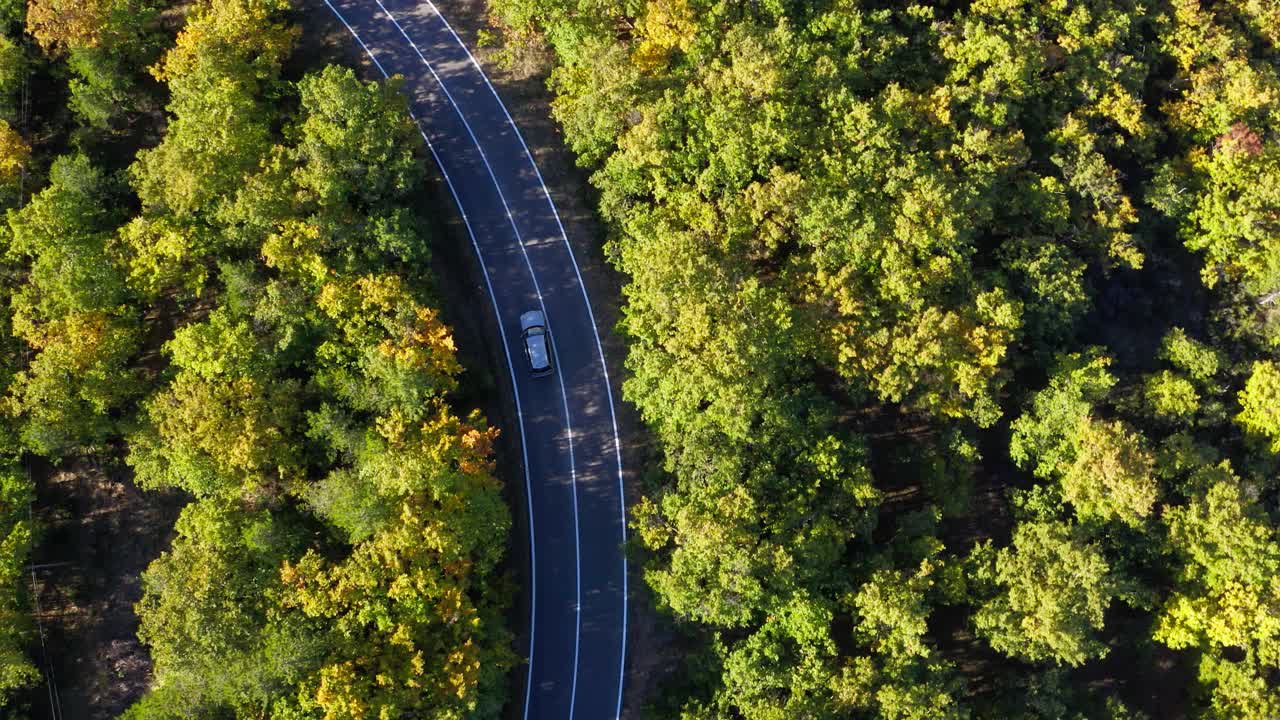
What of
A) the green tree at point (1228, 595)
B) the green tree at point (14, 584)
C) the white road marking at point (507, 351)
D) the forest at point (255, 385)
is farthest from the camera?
the white road marking at point (507, 351)

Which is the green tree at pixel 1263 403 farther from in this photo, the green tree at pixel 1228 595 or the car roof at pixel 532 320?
the car roof at pixel 532 320

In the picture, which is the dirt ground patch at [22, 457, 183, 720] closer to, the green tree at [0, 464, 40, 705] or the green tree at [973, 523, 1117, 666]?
the green tree at [0, 464, 40, 705]

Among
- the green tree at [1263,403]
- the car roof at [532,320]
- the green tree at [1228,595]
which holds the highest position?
the car roof at [532,320]

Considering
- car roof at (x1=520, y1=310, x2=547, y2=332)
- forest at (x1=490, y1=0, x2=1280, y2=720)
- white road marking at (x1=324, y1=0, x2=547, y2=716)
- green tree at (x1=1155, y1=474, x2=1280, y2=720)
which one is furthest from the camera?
car roof at (x1=520, y1=310, x2=547, y2=332)

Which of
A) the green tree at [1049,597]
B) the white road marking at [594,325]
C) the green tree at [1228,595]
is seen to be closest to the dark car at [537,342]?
the white road marking at [594,325]

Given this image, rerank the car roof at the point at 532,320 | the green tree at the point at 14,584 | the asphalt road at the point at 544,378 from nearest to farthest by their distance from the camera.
→ 1. the green tree at the point at 14,584
2. the asphalt road at the point at 544,378
3. the car roof at the point at 532,320

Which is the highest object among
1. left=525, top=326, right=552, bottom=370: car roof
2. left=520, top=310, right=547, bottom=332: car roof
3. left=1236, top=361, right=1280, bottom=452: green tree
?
left=520, top=310, right=547, bottom=332: car roof

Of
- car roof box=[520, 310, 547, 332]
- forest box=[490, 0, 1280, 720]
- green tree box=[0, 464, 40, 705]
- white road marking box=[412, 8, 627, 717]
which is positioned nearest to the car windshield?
car roof box=[520, 310, 547, 332]

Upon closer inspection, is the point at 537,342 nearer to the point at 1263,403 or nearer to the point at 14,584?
the point at 14,584
